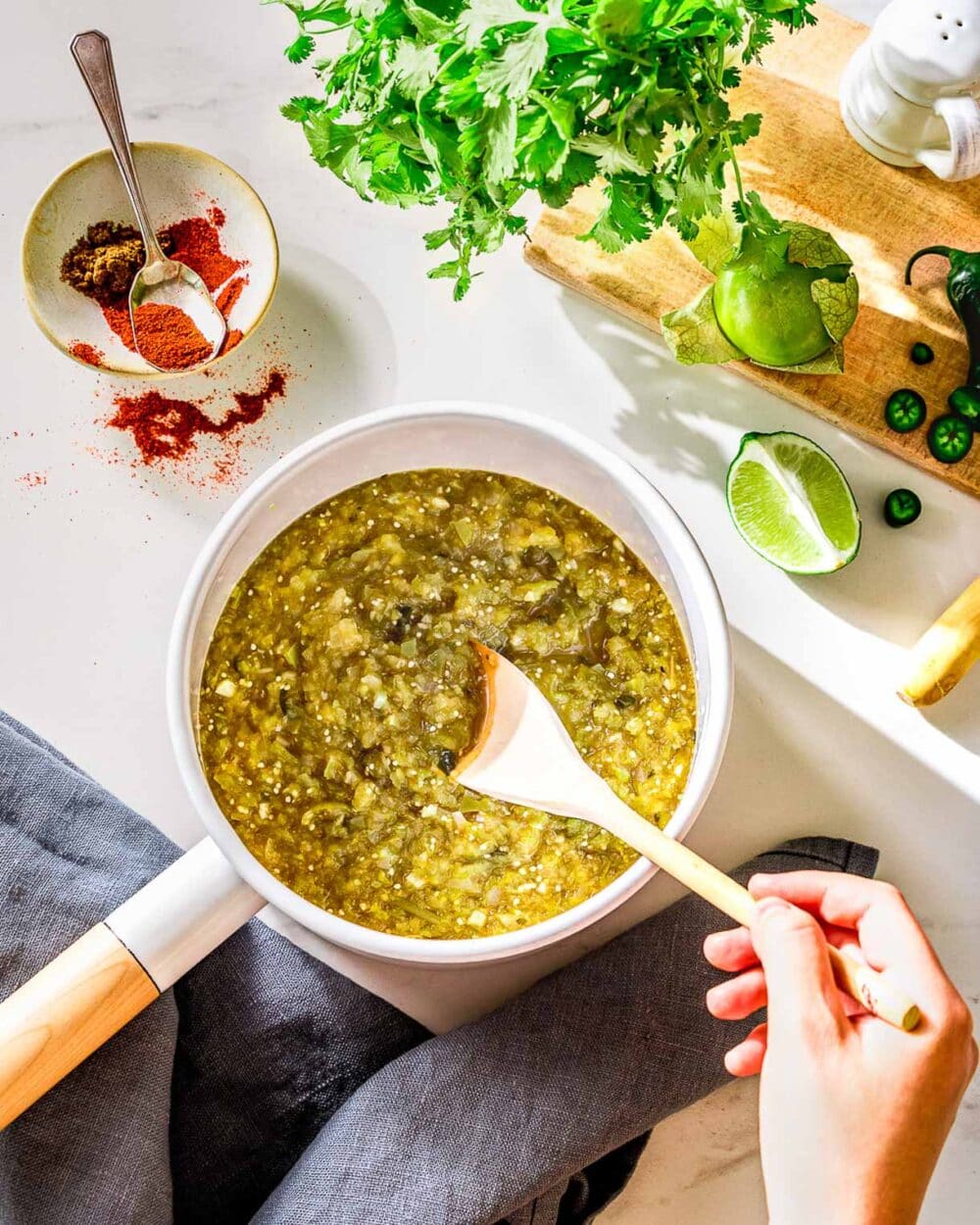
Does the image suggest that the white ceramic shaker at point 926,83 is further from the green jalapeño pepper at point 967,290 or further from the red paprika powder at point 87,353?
the red paprika powder at point 87,353

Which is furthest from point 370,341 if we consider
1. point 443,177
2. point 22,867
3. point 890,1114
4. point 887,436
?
point 890,1114

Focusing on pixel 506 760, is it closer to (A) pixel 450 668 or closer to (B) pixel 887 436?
(A) pixel 450 668

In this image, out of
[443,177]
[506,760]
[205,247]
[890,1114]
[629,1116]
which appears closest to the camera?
[890,1114]

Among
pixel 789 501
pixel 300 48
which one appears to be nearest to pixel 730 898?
pixel 789 501

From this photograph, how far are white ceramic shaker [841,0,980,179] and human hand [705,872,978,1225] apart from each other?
2.70ft

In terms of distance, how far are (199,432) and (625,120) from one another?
0.64 meters

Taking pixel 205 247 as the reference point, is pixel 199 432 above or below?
below

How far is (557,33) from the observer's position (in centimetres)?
94

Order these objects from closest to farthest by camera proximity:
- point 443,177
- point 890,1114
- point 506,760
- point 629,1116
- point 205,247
Result: point 890,1114
point 443,177
point 506,760
point 629,1116
point 205,247

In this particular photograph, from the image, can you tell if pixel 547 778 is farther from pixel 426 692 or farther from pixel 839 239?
pixel 839 239

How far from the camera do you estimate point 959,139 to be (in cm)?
125

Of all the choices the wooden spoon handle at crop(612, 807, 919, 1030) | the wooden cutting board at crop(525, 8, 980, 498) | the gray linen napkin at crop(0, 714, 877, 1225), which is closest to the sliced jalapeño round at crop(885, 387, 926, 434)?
the wooden cutting board at crop(525, 8, 980, 498)

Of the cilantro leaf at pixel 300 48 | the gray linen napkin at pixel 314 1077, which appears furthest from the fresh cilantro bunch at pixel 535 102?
the gray linen napkin at pixel 314 1077

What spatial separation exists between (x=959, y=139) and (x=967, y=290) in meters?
0.16
